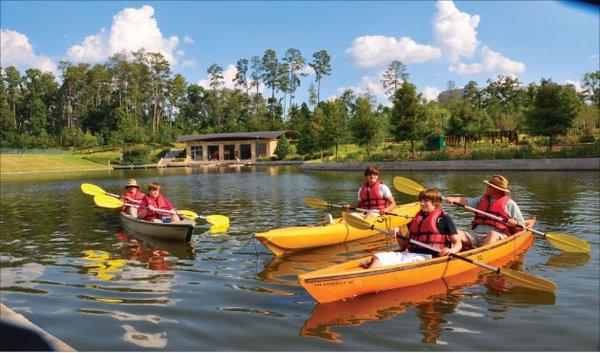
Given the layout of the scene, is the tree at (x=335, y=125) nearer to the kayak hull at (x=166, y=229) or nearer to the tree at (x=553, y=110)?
the tree at (x=553, y=110)

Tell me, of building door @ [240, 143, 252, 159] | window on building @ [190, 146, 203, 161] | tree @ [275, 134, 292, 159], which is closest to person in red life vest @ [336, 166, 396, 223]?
tree @ [275, 134, 292, 159]

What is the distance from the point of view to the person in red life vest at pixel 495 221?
961 centimetres

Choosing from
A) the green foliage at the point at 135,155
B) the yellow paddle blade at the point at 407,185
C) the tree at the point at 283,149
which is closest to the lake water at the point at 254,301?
the yellow paddle blade at the point at 407,185

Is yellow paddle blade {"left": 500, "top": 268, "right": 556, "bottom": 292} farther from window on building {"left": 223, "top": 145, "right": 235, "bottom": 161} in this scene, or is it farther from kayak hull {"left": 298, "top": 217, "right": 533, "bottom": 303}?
window on building {"left": 223, "top": 145, "right": 235, "bottom": 161}

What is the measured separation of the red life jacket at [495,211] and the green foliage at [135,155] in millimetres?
71603

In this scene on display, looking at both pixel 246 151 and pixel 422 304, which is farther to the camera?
pixel 246 151

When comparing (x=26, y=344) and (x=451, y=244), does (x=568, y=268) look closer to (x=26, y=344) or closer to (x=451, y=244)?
(x=451, y=244)

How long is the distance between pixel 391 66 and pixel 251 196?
80.0 m

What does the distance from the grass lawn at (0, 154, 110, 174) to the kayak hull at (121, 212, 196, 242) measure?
184 ft

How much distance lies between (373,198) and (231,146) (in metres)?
71.1

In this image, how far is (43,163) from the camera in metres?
69.2

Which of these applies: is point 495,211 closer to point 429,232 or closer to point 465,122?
point 429,232

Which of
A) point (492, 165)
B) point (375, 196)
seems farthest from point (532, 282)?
point (492, 165)

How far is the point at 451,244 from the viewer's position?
8.23 metres
